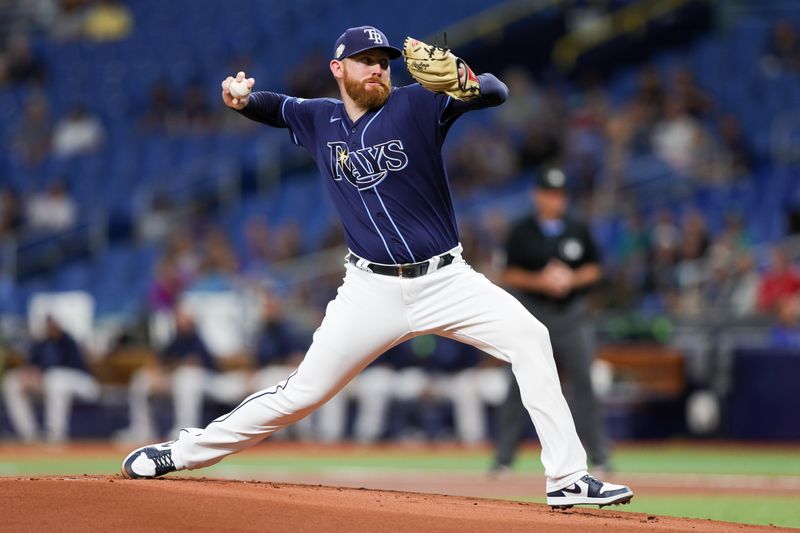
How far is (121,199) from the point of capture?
2023 cm

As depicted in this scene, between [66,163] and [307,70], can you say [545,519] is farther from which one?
[66,163]

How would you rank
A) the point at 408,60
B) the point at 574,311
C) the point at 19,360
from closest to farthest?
the point at 408,60
the point at 574,311
the point at 19,360

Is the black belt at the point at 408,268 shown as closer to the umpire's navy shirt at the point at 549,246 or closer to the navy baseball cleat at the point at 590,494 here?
the navy baseball cleat at the point at 590,494

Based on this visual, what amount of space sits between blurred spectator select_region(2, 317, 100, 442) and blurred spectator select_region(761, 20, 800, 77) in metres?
10.7

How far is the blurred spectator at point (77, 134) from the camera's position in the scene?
69.7 ft

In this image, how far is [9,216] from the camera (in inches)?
767

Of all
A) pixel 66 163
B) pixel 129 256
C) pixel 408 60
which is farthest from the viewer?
pixel 66 163

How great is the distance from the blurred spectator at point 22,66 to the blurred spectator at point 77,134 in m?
1.19

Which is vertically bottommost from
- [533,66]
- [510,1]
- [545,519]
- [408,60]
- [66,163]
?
[545,519]

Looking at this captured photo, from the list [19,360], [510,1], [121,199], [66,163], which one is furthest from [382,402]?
[510,1]

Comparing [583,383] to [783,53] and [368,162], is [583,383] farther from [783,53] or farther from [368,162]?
[783,53]

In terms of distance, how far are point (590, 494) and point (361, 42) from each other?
233 centimetres

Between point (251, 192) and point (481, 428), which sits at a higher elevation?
point (251, 192)

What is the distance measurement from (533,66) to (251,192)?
5.24 m
